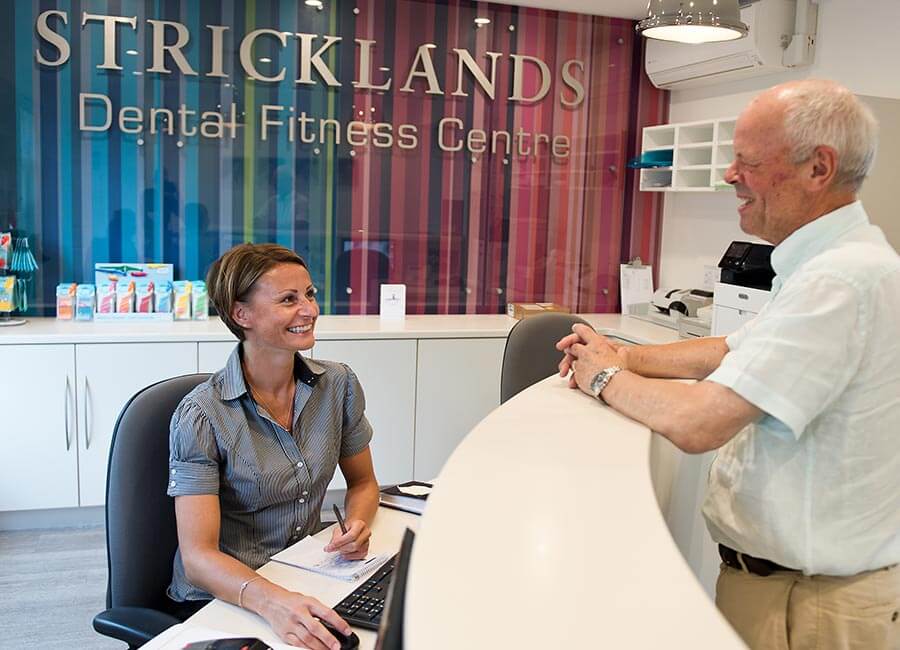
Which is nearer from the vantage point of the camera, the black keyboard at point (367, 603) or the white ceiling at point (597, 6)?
the black keyboard at point (367, 603)

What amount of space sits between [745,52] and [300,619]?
12.0 ft

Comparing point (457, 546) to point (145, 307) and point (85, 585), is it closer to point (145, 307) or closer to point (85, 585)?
point (85, 585)

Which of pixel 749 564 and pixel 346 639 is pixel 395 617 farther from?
pixel 749 564

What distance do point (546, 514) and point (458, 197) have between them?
4026 mm

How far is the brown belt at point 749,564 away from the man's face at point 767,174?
580mm

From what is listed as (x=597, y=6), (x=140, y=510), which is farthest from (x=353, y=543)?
(x=597, y=6)

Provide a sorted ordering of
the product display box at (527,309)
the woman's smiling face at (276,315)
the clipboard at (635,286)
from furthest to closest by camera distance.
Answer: the clipboard at (635,286), the product display box at (527,309), the woman's smiling face at (276,315)

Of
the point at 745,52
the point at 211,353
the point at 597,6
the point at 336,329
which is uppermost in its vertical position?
the point at 597,6

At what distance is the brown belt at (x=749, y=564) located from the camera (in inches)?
61.9

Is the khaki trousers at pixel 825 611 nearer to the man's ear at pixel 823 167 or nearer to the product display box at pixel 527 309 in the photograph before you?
the man's ear at pixel 823 167

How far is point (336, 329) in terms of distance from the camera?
4.40 meters

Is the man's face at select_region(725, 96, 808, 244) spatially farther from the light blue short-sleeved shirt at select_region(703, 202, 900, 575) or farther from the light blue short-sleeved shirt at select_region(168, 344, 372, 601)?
the light blue short-sleeved shirt at select_region(168, 344, 372, 601)

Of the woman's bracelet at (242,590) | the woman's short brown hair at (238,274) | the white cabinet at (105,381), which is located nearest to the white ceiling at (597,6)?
the white cabinet at (105,381)

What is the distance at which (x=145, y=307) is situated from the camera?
4.42 meters
